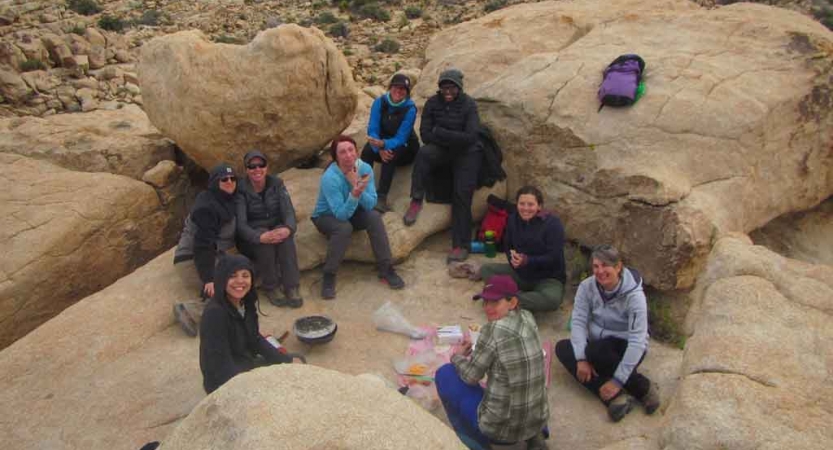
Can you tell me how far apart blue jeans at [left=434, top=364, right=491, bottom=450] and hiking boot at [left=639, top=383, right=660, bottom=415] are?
1.26 meters

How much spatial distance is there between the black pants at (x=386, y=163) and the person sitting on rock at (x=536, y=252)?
5.59 feet

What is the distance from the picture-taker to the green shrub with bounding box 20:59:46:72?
42.3 ft

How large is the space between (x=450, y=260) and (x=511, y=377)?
3.01 m

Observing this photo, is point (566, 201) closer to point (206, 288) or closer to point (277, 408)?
point (206, 288)

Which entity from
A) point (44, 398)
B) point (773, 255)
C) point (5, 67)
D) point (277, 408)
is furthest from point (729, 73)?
point (5, 67)

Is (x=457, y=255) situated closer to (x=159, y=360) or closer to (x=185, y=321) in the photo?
(x=185, y=321)

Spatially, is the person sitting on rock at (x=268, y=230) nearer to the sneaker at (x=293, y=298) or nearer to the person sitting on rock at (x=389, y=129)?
the sneaker at (x=293, y=298)

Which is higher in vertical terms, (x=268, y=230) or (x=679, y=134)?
(x=679, y=134)

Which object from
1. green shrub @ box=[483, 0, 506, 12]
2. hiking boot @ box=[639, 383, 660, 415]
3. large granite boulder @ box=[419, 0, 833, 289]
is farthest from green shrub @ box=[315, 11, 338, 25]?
hiking boot @ box=[639, 383, 660, 415]

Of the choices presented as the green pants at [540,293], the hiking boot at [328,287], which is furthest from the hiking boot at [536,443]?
the hiking boot at [328,287]

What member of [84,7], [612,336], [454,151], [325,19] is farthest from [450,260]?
[84,7]

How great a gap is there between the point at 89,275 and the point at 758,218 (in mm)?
6972

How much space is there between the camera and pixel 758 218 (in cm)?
678

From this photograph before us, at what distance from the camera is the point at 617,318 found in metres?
4.85
